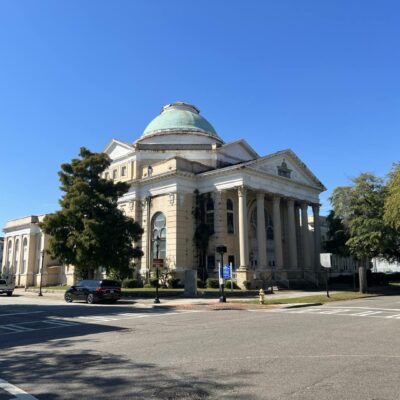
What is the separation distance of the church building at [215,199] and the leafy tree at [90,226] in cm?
432

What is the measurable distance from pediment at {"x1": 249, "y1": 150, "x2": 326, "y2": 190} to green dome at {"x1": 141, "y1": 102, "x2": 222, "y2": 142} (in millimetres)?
9857

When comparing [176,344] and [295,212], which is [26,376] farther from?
[295,212]

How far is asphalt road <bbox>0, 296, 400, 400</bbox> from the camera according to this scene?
6680 millimetres

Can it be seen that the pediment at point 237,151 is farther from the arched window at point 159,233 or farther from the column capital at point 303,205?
the arched window at point 159,233

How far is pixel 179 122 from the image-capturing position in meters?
54.6

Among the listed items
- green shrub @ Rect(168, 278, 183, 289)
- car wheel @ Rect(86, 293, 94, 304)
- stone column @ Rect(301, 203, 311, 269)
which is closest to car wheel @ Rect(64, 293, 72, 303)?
car wheel @ Rect(86, 293, 94, 304)

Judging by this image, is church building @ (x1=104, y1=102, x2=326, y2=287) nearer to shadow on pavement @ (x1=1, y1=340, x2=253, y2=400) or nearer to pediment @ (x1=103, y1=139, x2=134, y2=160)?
pediment @ (x1=103, y1=139, x2=134, y2=160)

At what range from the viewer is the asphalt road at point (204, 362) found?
6.68 m

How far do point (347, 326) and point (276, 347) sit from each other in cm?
546

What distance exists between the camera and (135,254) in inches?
1444

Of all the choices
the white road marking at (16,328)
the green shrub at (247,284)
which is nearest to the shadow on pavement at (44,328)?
the white road marking at (16,328)

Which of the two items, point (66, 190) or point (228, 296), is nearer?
point (228, 296)

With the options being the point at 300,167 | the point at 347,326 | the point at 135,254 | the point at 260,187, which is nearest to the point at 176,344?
the point at 347,326

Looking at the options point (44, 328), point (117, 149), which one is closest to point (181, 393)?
point (44, 328)
